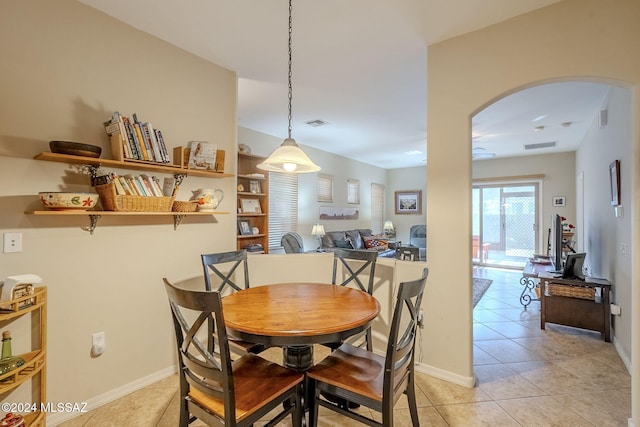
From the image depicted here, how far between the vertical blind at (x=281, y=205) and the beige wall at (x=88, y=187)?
8.63ft

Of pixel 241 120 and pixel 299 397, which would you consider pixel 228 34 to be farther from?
pixel 299 397

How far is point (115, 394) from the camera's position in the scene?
2160 millimetres

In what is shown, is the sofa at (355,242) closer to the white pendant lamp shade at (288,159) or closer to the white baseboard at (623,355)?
the white baseboard at (623,355)

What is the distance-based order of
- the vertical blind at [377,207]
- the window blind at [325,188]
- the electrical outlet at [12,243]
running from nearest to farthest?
the electrical outlet at [12,243] < the window blind at [325,188] < the vertical blind at [377,207]

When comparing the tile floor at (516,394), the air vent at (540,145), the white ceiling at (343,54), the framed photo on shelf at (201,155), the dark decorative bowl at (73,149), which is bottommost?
the tile floor at (516,394)

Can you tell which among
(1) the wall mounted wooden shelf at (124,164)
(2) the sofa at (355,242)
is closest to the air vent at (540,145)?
(2) the sofa at (355,242)

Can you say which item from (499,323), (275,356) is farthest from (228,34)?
(499,323)

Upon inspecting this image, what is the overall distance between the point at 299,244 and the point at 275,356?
2.16 m

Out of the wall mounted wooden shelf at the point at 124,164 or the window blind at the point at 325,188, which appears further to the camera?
the window blind at the point at 325,188

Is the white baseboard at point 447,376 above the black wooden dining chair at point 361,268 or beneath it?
beneath

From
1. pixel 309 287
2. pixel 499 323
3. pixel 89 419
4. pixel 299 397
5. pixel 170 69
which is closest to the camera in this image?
pixel 299 397

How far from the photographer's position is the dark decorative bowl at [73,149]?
1761 mm

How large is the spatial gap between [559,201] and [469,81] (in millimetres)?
6004

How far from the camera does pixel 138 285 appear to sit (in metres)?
2.31
